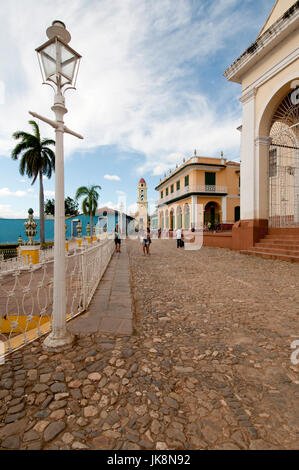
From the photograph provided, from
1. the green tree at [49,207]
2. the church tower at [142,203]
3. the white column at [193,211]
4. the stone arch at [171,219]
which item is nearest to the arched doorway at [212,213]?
the white column at [193,211]

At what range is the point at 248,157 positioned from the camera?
916cm

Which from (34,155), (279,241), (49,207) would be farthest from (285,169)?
(49,207)

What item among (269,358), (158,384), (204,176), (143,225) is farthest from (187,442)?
(143,225)

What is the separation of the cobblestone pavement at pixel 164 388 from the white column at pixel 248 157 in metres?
7.05

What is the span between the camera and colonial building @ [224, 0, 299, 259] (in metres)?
7.66

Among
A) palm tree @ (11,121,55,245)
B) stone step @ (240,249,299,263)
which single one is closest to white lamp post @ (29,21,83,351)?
stone step @ (240,249,299,263)

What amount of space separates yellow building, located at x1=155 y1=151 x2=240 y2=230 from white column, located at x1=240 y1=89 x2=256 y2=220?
11.8 meters

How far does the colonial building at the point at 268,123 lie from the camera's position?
7.66 metres

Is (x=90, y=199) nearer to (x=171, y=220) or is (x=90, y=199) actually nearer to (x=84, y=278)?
(x=171, y=220)

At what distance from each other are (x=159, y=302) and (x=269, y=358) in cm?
193

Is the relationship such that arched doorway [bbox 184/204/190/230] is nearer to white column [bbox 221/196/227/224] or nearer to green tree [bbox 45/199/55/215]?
white column [bbox 221/196/227/224]

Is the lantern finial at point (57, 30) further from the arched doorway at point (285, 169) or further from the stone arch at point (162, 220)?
the stone arch at point (162, 220)

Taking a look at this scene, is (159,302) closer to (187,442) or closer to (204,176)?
(187,442)

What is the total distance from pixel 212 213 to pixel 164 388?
74.0 ft
